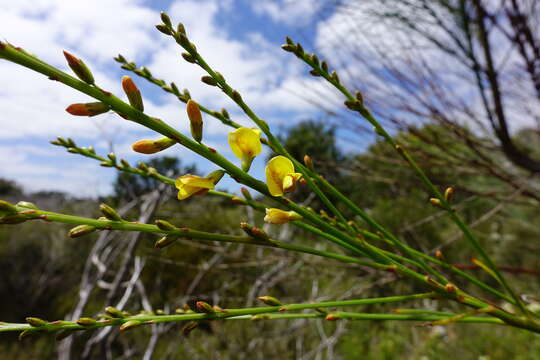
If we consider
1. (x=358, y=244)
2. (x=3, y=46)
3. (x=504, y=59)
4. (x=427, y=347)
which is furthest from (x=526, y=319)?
(x=427, y=347)

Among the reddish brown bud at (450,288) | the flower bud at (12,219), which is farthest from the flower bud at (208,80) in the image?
the reddish brown bud at (450,288)

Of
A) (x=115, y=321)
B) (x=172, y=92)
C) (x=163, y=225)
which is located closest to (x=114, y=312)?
(x=115, y=321)

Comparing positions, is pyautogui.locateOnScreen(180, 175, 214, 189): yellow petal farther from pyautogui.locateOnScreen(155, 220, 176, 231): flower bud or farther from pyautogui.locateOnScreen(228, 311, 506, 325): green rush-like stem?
pyautogui.locateOnScreen(228, 311, 506, 325): green rush-like stem

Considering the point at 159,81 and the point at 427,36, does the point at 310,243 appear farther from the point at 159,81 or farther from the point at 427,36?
the point at 159,81

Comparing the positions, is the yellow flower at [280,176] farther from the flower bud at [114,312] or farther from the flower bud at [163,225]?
the flower bud at [114,312]

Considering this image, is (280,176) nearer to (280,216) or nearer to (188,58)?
(280,216)

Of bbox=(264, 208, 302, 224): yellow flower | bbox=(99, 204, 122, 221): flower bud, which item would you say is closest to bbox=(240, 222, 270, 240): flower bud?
bbox=(264, 208, 302, 224): yellow flower
